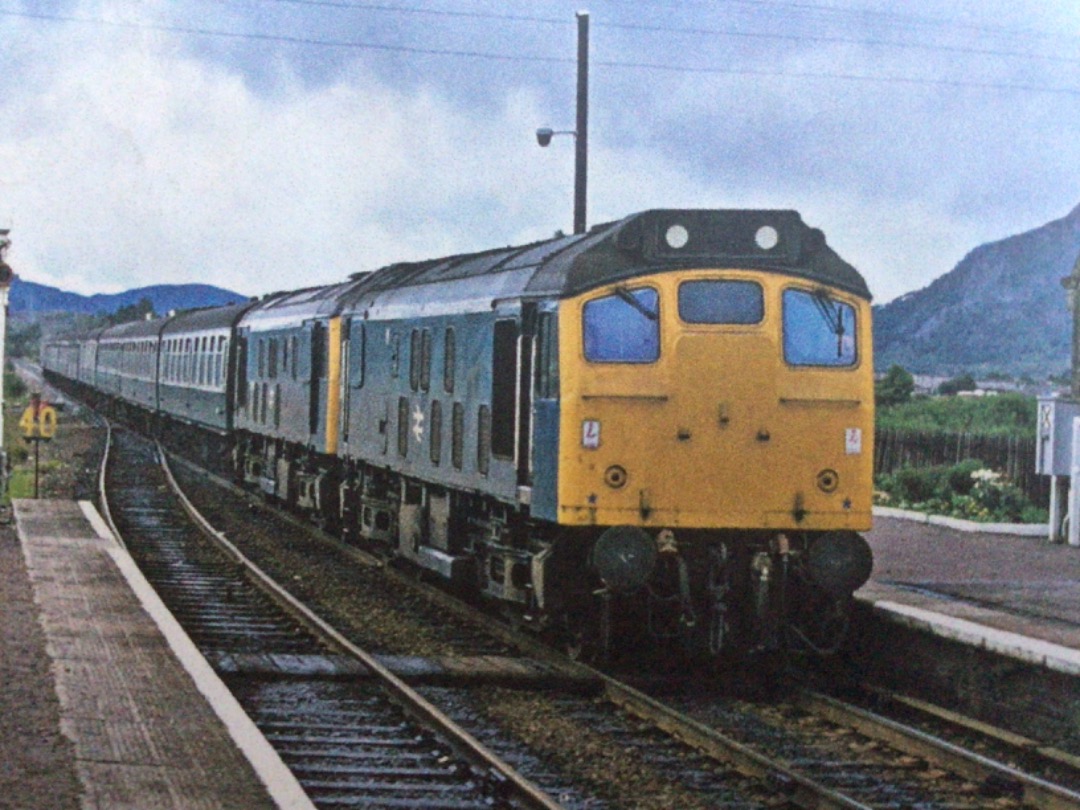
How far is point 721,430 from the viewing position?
40.2 ft

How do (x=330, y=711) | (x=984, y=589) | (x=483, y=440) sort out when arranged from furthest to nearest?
1. (x=984, y=589)
2. (x=483, y=440)
3. (x=330, y=711)

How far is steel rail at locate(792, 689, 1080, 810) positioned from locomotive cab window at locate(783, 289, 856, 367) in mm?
2165

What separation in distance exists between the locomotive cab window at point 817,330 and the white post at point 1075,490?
26.1ft

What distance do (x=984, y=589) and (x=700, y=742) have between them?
216 inches

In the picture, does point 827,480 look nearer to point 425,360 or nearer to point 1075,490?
point 425,360

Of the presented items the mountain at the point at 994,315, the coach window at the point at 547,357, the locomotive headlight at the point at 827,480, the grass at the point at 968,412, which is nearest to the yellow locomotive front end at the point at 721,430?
the locomotive headlight at the point at 827,480

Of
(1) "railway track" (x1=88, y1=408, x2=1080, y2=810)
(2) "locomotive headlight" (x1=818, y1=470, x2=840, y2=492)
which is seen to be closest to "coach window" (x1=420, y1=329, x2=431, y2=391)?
(1) "railway track" (x1=88, y1=408, x2=1080, y2=810)

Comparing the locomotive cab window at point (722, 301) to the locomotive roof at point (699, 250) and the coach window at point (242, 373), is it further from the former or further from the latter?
the coach window at point (242, 373)

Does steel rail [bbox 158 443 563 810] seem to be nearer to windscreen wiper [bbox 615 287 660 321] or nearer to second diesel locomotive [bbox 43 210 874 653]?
second diesel locomotive [bbox 43 210 874 653]

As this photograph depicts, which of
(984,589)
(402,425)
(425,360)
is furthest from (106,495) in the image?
(984,589)

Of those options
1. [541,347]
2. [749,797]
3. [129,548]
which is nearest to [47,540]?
[129,548]

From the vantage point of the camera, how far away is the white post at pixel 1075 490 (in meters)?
19.8

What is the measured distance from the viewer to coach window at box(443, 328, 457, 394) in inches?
600

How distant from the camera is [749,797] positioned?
9305 mm
